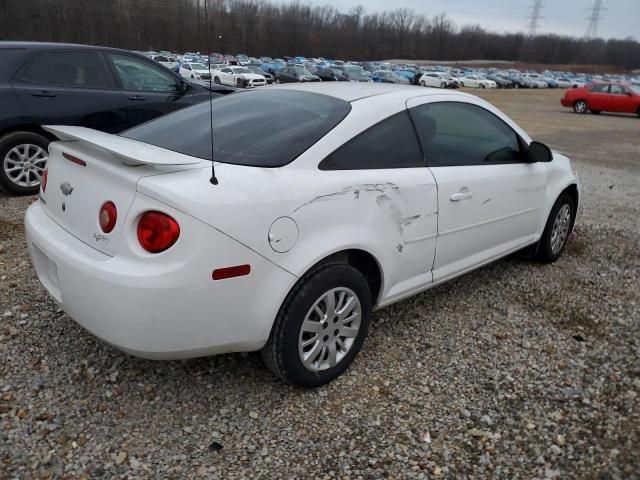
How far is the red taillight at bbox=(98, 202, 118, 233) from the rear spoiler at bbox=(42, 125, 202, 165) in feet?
0.69

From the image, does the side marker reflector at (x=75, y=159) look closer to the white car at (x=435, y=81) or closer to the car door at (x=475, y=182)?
the car door at (x=475, y=182)

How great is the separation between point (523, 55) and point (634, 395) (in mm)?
136660

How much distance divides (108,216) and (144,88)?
4.64 m

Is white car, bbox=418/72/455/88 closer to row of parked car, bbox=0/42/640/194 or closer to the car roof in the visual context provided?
row of parked car, bbox=0/42/640/194

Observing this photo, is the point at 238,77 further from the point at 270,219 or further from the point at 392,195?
the point at 270,219

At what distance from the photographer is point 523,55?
12388 cm

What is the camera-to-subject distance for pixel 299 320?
251cm

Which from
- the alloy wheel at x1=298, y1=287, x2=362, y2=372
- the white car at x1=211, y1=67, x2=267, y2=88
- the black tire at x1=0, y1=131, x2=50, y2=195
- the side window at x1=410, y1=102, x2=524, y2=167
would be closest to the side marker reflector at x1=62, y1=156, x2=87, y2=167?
the alloy wheel at x1=298, y1=287, x2=362, y2=372

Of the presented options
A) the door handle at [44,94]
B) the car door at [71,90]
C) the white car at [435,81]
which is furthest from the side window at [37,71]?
the white car at [435,81]

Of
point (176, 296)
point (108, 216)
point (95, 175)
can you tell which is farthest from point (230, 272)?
point (95, 175)

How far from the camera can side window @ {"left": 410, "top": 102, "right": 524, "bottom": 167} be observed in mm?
3242

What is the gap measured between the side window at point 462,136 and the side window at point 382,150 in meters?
0.10

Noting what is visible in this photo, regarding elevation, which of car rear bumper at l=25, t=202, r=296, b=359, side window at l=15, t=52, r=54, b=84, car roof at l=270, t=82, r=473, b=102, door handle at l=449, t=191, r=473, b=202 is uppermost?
car roof at l=270, t=82, r=473, b=102

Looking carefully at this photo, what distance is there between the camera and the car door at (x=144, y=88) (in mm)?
6271
